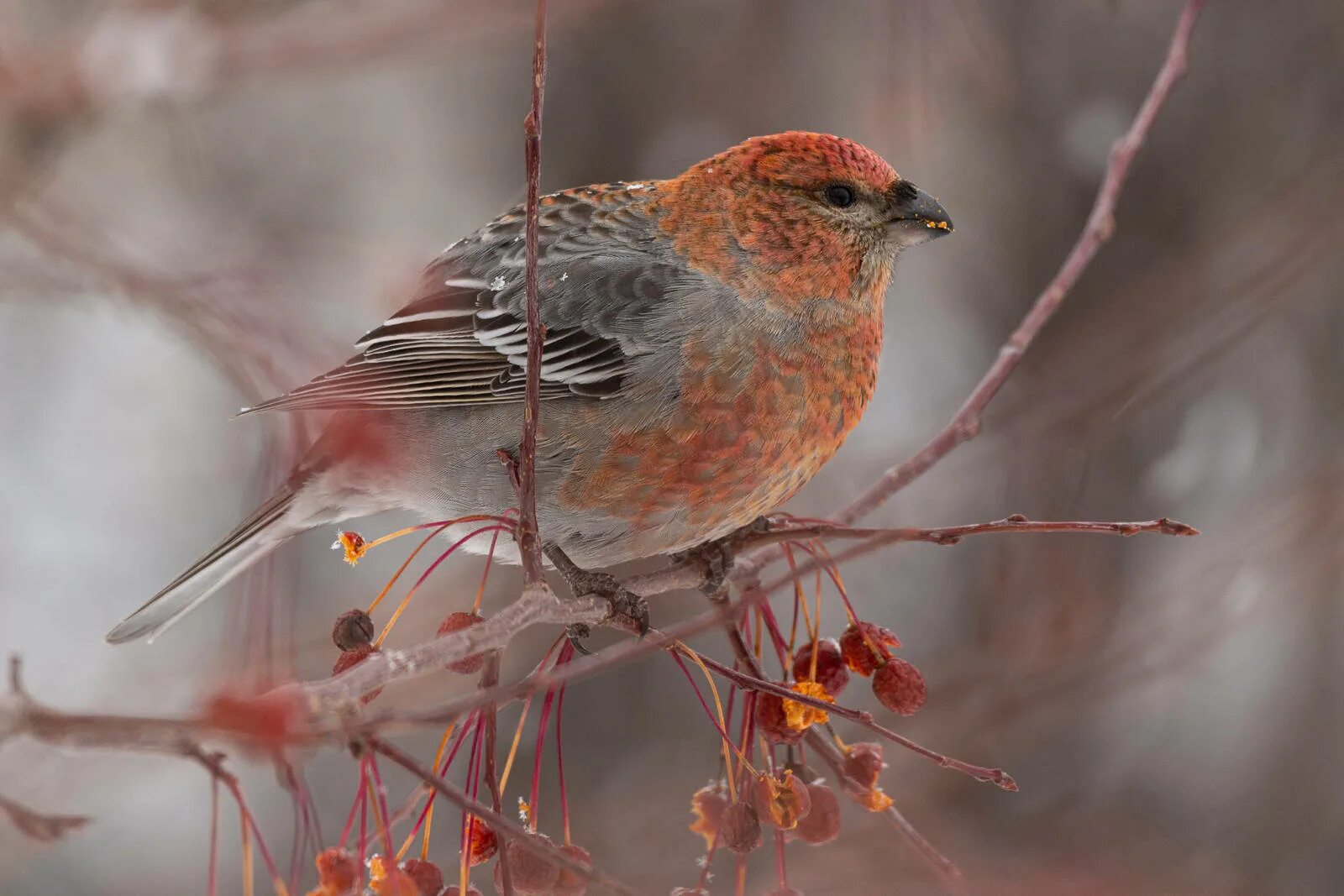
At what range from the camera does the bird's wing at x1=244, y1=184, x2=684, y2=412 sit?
10.7ft

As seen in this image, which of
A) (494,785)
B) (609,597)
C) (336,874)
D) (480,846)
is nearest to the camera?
(336,874)

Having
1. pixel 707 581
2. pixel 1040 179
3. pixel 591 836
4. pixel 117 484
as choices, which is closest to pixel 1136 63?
pixel 1040 179

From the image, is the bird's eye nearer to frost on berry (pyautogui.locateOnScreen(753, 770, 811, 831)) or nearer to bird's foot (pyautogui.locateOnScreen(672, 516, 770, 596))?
bird's foot (pyautogui.locateOnScreen(672, 516, 770, 596))

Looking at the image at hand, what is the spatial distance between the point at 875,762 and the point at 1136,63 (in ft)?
14.0

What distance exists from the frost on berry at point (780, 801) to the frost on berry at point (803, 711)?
0.32ft

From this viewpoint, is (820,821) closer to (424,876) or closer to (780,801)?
(780,801)

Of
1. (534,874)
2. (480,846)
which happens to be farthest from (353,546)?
(534,874)

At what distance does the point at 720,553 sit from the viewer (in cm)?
328

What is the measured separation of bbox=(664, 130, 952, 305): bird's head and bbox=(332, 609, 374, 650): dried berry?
1609 mm

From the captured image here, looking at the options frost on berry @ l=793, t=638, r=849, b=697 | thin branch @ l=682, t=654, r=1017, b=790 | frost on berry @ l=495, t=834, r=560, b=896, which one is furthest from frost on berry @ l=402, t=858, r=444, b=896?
frost on berry @ l=793, t=638, r=849, b=697

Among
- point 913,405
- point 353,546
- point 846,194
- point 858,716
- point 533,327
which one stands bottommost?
point 858,716

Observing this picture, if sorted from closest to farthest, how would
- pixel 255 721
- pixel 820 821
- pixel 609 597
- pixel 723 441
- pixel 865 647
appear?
pixel 255 721, pixel 820 821, pixel 865 647, pixel 609 597, pixel 723 441

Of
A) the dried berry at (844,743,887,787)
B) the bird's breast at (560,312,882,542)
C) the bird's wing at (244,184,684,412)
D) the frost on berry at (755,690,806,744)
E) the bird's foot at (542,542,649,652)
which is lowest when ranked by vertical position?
the dried berry at (844,743,887,787)

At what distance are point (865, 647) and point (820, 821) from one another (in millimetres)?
376
